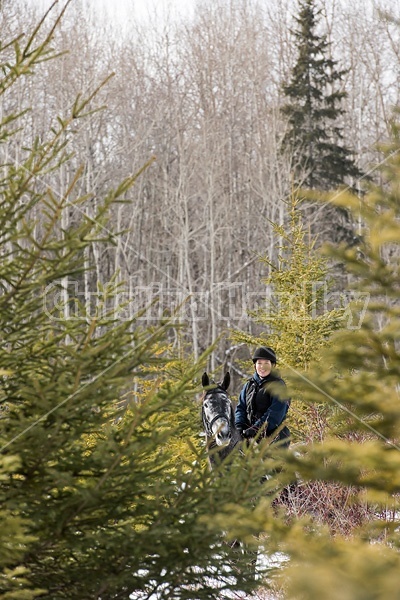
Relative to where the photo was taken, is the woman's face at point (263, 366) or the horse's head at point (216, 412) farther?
the woman's face at point (263, 366)

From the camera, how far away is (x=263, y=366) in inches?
305

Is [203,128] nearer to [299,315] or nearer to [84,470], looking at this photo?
[299,315]

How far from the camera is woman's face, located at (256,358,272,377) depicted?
7.71 metres

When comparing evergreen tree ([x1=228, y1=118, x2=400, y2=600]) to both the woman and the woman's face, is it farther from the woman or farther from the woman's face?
the woman's face

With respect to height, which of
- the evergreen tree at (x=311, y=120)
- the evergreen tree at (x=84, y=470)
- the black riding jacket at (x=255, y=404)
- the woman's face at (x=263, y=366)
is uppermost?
the evergreen tree at (x=311, y=120)

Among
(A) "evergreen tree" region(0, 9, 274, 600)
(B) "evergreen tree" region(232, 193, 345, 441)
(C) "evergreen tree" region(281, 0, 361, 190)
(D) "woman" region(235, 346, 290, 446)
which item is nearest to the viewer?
(A) "evergreen tree" region(0, 9, 274, 600)

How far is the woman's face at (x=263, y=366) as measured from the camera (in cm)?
771

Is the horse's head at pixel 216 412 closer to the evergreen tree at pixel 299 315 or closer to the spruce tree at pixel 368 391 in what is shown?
the spruce tree at pixel 368 391

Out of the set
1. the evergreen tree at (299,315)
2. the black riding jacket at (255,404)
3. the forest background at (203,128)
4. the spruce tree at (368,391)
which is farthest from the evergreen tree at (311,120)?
the spruce tree at (368,391)

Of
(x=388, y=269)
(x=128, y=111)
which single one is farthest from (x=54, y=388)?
(x=128, y=111)

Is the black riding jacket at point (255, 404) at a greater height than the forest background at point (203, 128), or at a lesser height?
lesser

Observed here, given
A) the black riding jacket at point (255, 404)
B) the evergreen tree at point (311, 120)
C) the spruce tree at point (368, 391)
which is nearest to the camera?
the spruce tree at point (368, 391)

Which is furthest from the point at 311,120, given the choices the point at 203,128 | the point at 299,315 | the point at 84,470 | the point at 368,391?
the point at 368,391

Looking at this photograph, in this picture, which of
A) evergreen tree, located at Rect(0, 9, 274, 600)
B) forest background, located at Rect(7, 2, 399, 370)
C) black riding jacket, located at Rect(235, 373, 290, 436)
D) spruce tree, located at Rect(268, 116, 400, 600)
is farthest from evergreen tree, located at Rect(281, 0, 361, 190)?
spruce tree, located at Rect(268, 116, 400, 600)
